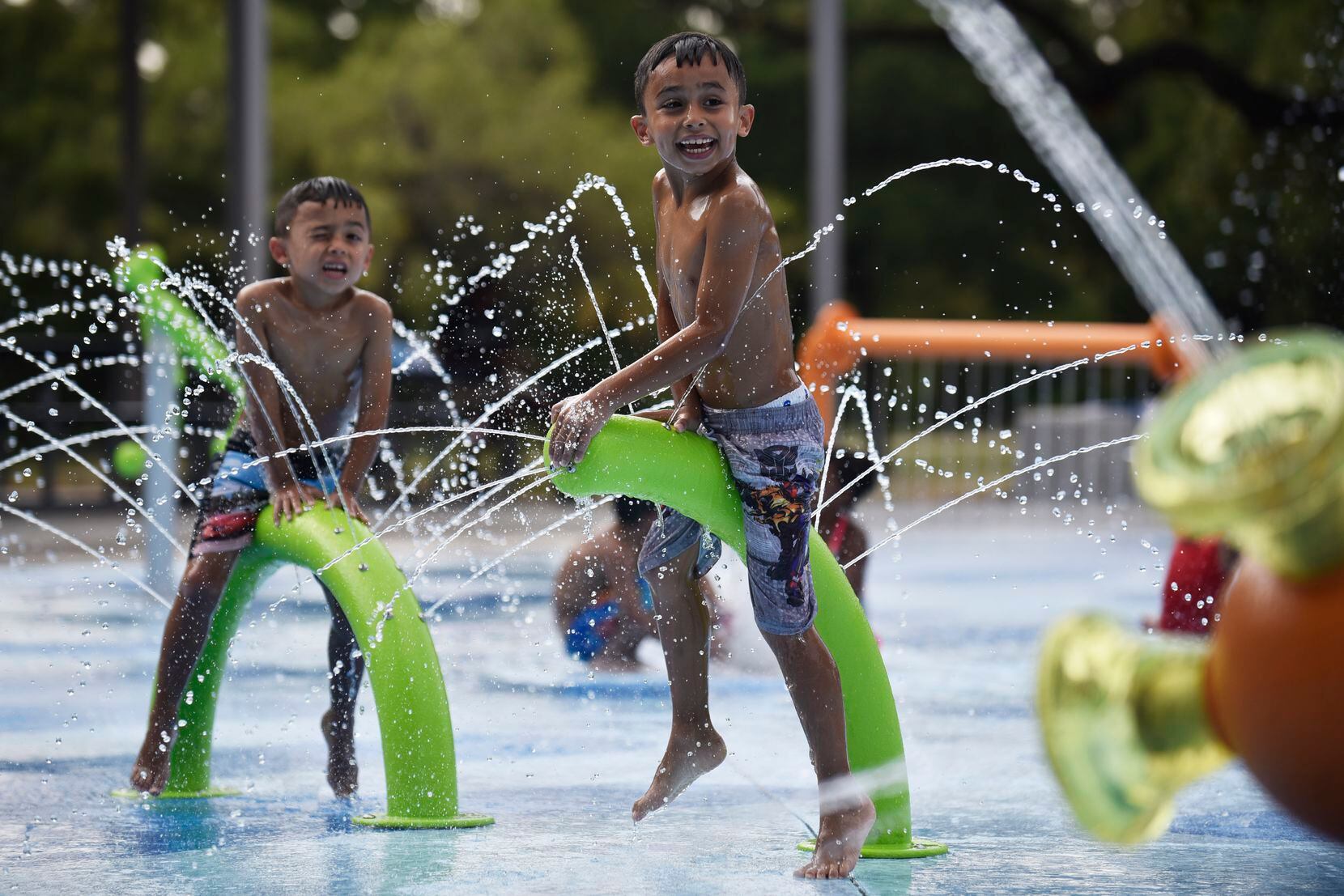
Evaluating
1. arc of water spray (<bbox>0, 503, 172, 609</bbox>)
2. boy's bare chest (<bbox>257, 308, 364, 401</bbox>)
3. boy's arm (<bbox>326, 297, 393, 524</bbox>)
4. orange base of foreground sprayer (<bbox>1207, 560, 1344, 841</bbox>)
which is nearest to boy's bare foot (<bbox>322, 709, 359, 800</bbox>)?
boy's arm (<bbox>326, 297, 393, 524</bbox>)

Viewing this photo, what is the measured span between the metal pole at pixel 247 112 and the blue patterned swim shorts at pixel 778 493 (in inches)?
257

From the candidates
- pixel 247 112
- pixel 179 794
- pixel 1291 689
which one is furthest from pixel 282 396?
pixel 247 112

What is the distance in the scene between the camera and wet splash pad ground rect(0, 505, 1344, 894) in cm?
295

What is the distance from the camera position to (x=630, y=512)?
554 cm

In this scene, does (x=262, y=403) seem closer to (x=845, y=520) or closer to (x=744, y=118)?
(x=744, y=118)

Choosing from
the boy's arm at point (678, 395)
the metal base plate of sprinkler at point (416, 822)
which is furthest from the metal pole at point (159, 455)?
the boy's arm at point (678, 395)

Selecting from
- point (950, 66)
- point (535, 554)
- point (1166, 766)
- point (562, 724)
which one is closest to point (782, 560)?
point (1166, 766)

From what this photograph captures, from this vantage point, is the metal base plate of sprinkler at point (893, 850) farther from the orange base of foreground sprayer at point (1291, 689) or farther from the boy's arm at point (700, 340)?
Result: the orange base of foreground sprayer at point (1291, 689)

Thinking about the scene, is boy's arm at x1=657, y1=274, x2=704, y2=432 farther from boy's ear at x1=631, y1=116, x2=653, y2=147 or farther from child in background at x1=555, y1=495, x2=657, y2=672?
child in background at x1=555, y1=495, x2=657, y2=672

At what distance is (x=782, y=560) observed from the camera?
9.82 feet

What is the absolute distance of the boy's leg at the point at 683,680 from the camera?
320cm

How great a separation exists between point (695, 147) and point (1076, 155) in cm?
1679

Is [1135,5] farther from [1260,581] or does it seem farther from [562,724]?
[1260,581]

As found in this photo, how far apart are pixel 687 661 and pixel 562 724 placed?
4.91 ft
